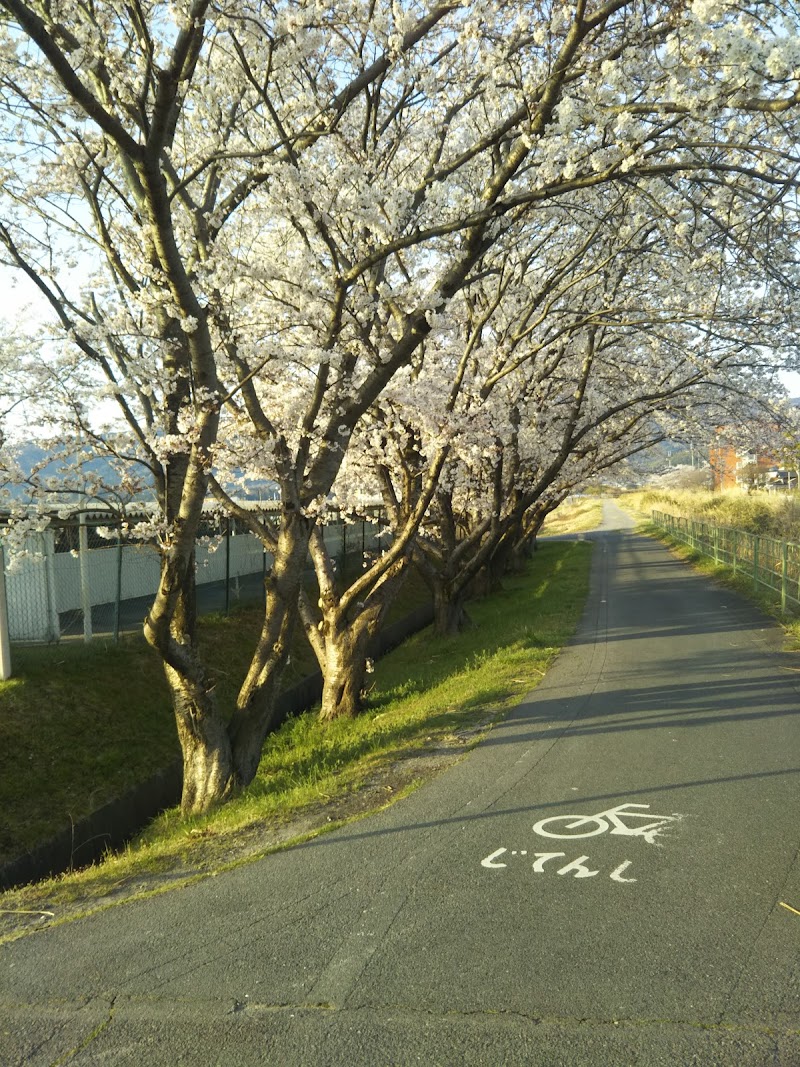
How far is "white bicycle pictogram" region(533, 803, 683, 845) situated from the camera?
18.7 ft

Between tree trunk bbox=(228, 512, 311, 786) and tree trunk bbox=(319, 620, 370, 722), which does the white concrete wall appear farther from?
tree trunk bbox=(228, 512, 311, 786)

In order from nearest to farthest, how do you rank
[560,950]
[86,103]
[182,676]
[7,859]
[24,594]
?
[560,950] < [86,103] < [182,676] < [7,859] < [24,594]

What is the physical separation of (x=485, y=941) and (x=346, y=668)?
8.63m

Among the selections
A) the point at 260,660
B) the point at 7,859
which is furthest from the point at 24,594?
the point at 260,660

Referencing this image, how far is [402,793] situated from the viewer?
7.01 m

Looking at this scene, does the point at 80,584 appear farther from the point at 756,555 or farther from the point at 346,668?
the point at 756,555

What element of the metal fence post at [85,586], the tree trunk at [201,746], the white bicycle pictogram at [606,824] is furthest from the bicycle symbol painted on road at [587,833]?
the metal fence post at [85,586]

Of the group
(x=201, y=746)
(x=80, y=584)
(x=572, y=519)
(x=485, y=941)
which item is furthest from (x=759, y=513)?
(x=572, y=519)

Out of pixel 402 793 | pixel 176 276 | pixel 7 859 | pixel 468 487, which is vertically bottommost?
pixel 7 859

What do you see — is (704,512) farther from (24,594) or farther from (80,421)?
Result: (80,421)

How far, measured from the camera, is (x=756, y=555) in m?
20.4

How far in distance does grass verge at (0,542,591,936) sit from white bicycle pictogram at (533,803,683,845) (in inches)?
60.1

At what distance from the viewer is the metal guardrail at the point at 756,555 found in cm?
1617

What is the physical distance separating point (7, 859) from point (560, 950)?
283 inches
